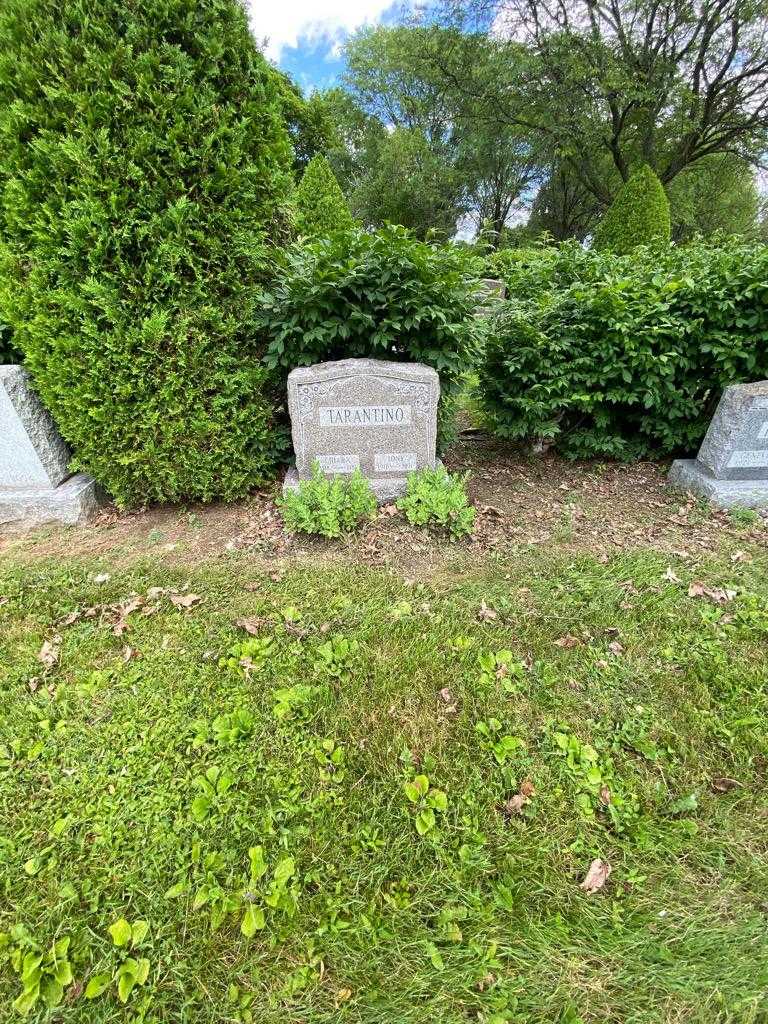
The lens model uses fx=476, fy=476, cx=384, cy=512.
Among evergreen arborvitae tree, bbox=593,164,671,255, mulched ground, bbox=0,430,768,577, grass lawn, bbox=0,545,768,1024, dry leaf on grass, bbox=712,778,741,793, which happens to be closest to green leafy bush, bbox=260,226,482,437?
mulched ground, bbox=0,430,768,577

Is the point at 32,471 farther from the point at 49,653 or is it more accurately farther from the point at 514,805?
the point at 514,805

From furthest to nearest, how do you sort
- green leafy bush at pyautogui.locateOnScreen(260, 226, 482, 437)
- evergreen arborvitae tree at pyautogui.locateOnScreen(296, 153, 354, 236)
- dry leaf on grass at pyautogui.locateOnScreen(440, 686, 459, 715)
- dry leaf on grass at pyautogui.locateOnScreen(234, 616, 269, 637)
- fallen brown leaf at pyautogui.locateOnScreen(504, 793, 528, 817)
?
evergreen arborvitae tree at pyautogui.locateOnScreen(296, 153, 354, 236) < green leafy bush at pyautogui.locateOnScreen(260, 226, 482, 437) < dry leaf on grass at pyautogui.locateOnScreen(234, 616, 269, 637) < dry leaf on grass at pyautogui.locateOnScreen(440, 686, 459, 715) < fallen brown leaf at pyautogui.locateOnScreen(504, 793, 528, 817)

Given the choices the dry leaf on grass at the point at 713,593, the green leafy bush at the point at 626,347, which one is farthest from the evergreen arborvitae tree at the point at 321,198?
the dry leaf on grass at the point at 713,593

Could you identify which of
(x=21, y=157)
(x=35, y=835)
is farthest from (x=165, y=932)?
(x=21, y=157)

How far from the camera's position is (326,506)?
9.88ft

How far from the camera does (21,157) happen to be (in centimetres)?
264

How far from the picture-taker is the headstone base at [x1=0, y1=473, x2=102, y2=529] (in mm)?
3312

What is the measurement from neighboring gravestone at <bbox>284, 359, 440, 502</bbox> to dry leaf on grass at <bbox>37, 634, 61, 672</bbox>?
5.35ft

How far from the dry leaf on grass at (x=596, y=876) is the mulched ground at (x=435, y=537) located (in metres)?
1.55

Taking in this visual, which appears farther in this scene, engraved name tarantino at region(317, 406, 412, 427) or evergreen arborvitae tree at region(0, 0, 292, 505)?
engraved name tarantino at region(317, 406, 412, 427)

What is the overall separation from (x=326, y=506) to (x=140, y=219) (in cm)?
197

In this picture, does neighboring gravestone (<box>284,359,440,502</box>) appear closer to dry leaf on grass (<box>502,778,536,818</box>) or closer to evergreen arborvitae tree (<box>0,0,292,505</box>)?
evergreen arborvitae tree (<box>0,0,292,505</box>)

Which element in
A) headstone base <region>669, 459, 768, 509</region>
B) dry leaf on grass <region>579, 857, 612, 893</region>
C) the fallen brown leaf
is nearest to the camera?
dry leaf on grass <region>579, 857, 612, 893</region>

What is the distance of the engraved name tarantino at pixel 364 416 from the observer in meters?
3.23
